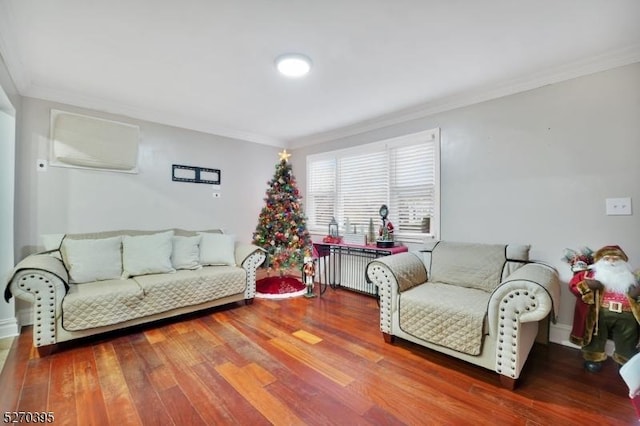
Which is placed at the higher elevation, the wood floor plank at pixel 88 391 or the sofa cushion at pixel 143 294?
the sofa cushion at pixel 143 294

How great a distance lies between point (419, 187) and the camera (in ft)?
11.3

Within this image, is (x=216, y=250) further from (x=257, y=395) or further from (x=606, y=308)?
(x=606, y=308)

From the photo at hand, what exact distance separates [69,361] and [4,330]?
103cm

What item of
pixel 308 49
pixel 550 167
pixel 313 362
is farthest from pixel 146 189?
pixel 550 167

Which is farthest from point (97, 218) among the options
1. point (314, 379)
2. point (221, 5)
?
point (314, 379)

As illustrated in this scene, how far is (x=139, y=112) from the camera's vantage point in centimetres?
347

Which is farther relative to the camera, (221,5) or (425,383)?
(425,383)

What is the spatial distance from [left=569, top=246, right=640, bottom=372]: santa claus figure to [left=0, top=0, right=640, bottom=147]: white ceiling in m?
1.61

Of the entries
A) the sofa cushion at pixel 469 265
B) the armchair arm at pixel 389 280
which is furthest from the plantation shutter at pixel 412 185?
the armchair arm at pixel 389 280

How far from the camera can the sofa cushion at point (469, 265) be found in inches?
95.5

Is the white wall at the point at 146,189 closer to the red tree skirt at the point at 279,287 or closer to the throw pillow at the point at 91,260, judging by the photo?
the throw pillow at the point at 91,260

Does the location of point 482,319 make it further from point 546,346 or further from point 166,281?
point 166,281

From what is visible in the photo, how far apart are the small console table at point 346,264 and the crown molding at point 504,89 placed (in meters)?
1.66

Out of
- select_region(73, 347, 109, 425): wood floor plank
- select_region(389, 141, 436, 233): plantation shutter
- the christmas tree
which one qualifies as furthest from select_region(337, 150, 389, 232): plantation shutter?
select_region(73, 347, 109, 425): wood floor plank
